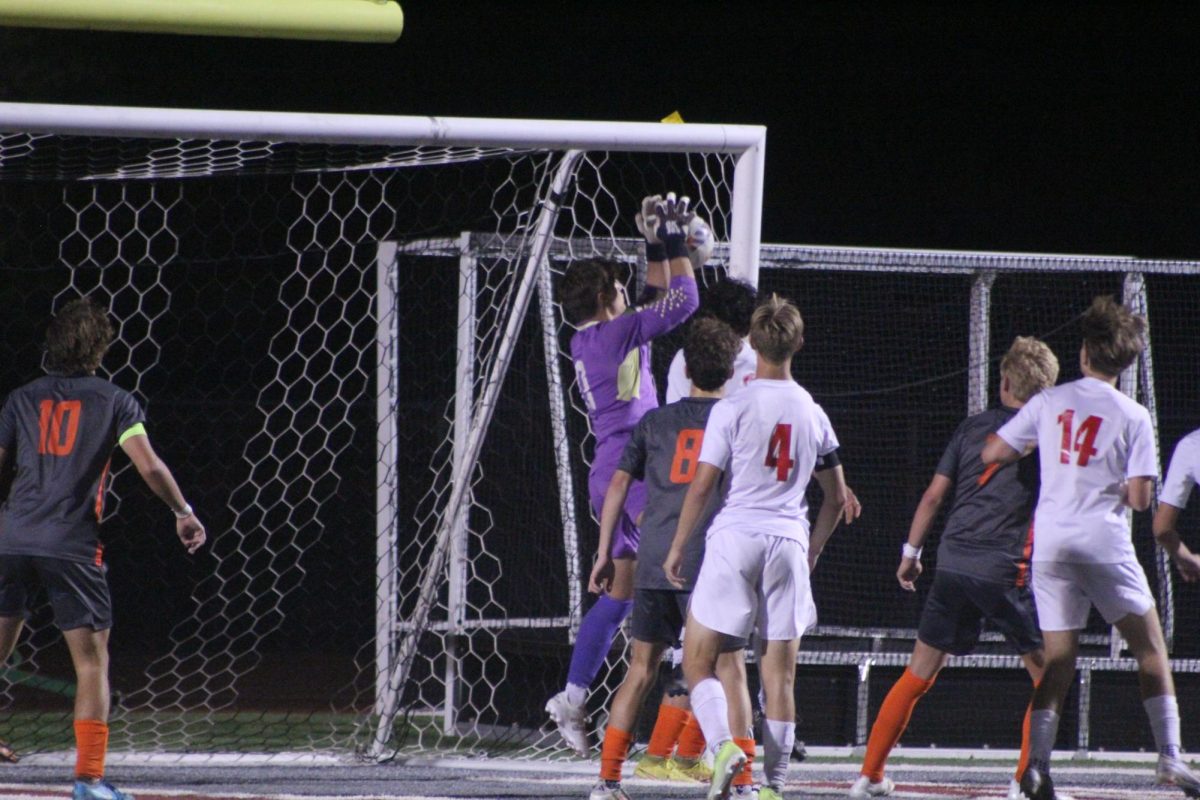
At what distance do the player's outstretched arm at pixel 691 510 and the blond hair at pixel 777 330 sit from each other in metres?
0.41

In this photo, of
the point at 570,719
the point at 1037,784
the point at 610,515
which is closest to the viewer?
the point at 1037,784

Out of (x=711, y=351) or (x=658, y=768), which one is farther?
(x=658, y=768)

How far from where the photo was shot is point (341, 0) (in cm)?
444

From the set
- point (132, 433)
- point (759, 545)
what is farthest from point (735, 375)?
point (132, 433)

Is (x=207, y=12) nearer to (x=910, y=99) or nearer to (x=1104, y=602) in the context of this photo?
(x=1104, y=602)

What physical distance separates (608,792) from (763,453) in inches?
47.2

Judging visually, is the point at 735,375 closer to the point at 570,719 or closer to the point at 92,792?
the point at 570,719

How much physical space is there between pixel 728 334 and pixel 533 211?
1.58 metres

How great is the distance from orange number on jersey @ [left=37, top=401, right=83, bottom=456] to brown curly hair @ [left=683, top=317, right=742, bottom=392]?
1900mm

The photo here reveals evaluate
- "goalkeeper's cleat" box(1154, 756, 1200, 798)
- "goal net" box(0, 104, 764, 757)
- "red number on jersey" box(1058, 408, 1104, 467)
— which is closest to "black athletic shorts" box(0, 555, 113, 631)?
"goal net" box(0, 104, 764, 757)

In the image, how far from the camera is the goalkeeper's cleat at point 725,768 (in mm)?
4301

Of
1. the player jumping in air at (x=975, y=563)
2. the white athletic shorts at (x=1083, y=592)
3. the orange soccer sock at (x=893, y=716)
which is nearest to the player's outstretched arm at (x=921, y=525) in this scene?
the player jumping in air at (x=975, y=563)

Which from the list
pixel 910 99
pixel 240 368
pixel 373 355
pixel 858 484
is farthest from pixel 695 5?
pixel 858 484

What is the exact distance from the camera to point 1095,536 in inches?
185
